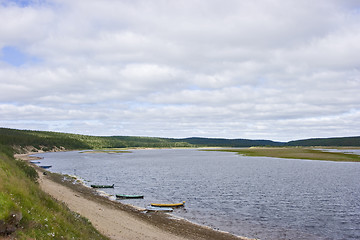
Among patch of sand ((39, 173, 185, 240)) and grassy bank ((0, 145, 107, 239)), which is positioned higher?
grassy bank ((0, 145, 107, 239))

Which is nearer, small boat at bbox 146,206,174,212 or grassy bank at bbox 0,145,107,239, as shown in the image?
grassy bank at bbox 0,145,107,239

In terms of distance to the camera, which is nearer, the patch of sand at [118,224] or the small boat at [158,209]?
the patch of sand at [118,224]

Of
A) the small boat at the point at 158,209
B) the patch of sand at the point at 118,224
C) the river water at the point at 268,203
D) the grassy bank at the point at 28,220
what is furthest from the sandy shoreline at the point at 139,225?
the grassy bank at the point at 28,220

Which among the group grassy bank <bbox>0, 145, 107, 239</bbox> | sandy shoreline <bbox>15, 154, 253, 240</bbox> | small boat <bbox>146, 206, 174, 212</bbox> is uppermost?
grassy bank <bbox>0, 145, 107, 239</bbox>

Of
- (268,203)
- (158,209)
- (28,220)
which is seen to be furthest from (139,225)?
(268,203)

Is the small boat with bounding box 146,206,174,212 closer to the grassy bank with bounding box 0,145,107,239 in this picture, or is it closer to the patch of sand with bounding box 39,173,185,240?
the patch of sand with bounding box 39,173,185,240

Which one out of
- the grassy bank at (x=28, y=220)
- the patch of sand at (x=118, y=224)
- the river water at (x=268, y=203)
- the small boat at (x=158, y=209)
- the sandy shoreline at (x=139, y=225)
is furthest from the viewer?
the small boat at (x=158, y=209)

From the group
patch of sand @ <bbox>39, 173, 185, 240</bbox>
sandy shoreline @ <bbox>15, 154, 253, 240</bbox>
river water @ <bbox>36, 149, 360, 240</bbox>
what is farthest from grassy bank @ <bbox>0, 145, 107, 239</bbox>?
river water @ <bbox>36, 149, 360, 240</bbox>

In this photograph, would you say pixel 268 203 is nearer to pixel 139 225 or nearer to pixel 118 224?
pixel 139 225

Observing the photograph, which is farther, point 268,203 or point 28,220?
point 268,203

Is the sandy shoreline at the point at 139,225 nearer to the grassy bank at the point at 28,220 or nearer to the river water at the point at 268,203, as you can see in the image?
the river water at the point at 268,203

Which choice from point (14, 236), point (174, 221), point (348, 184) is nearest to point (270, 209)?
point (174, 221)

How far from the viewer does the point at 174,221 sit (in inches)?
1240

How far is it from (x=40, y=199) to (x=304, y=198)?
38.8 metres
